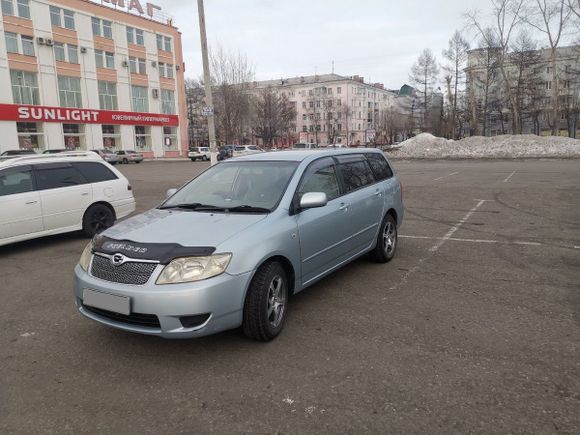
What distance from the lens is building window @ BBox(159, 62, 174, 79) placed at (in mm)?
→ 54875

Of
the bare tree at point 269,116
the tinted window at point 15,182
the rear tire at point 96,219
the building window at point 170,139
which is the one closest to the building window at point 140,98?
the building window at point 170,139

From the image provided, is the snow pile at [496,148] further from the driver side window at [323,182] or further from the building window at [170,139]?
the driver side window at [323,182]

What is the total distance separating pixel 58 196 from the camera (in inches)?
309

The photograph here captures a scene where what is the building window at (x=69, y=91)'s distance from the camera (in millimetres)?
44844

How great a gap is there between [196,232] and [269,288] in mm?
770

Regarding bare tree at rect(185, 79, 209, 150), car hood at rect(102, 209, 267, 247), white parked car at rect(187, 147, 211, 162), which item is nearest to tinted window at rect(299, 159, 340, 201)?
car hood at rect(102, 209, 267, 247)

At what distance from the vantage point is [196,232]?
3791 mm

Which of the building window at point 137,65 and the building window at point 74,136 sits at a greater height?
the building window at point 137,65

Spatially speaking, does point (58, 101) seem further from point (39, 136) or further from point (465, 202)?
point (465, 202)

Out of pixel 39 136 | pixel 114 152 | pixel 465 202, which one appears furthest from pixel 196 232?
pixel 39 136

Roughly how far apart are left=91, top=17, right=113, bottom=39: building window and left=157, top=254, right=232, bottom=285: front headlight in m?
52.2

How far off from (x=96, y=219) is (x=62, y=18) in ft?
149

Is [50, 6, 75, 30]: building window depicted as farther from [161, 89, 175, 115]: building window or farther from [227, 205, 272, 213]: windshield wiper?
[227, 205, 272, 213]: windshield wiper

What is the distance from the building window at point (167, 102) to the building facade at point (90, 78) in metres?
0.13
